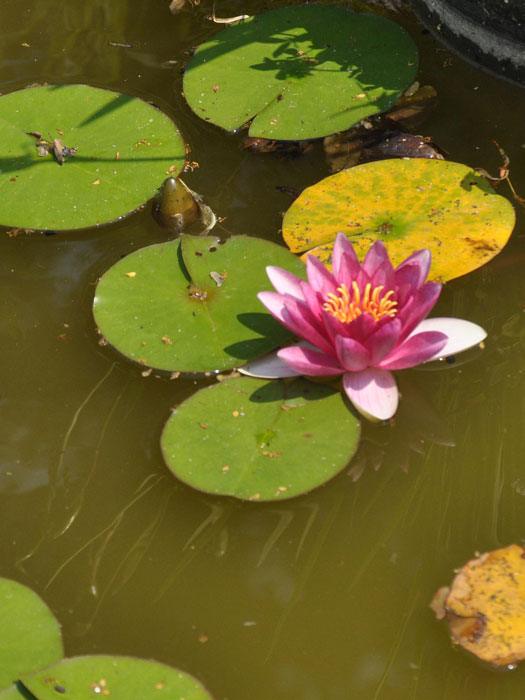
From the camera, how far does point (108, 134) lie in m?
3.32

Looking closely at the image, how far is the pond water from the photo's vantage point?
2189 mm

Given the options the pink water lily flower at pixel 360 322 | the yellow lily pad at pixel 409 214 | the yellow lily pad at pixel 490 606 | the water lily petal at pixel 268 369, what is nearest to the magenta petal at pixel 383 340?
the pink water lily flower at pixel 360 322

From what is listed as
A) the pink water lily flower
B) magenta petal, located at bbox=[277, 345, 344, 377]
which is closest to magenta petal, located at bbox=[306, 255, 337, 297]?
the pink water lily flower

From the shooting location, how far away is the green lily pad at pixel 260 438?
2376mm

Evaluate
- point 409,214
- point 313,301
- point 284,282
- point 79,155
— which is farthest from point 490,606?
point 79,155

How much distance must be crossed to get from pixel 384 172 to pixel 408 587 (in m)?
1.35

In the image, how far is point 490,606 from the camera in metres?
2.15

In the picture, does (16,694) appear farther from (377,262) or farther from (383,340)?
(377,262)

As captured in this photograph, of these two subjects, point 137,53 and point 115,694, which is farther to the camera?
point 137,53

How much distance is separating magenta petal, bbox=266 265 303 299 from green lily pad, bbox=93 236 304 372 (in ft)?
0.39

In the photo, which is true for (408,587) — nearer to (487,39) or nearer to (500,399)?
(500,399)

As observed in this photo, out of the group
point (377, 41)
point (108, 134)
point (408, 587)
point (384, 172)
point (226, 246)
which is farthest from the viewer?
point (377, 41)

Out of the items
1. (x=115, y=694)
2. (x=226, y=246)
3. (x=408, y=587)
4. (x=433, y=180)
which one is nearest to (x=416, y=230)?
(x=433, y=180)

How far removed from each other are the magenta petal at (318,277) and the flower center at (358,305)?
0.10 ft
